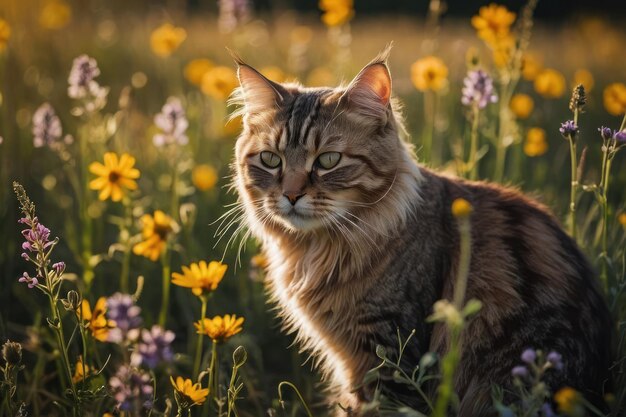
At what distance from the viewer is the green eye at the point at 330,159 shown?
7.20ft

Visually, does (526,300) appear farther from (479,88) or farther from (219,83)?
(219,83)

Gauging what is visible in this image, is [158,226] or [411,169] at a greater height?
[411,169]

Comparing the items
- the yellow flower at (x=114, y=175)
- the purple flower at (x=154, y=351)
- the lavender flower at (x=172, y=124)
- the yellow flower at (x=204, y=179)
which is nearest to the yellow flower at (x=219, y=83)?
the yellow flower at (x=204, y=179)

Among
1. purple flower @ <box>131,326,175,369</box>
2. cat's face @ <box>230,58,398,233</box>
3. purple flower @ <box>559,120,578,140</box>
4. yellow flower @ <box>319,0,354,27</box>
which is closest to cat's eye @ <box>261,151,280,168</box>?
cat's face @ <box>230,58,398,233</box>

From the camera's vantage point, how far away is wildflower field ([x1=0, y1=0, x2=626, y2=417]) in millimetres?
1703

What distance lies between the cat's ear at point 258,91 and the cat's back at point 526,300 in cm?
72

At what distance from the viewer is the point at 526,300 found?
2.01m

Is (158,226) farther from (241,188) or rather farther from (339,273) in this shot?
(339,273)

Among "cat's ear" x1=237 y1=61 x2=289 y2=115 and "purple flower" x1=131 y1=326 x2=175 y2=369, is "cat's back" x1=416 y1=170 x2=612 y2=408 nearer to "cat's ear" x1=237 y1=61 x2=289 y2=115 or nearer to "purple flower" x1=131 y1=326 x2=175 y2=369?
"cat's ear" x1=237 y1=61 x2=289 y2=115

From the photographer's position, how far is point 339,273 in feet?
7.33

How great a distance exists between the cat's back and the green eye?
1.30 ft

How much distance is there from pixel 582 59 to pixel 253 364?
6.08 meters

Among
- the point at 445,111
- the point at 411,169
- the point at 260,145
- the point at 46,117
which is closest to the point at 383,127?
the point at 411,169

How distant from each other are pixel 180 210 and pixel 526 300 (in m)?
1.44
